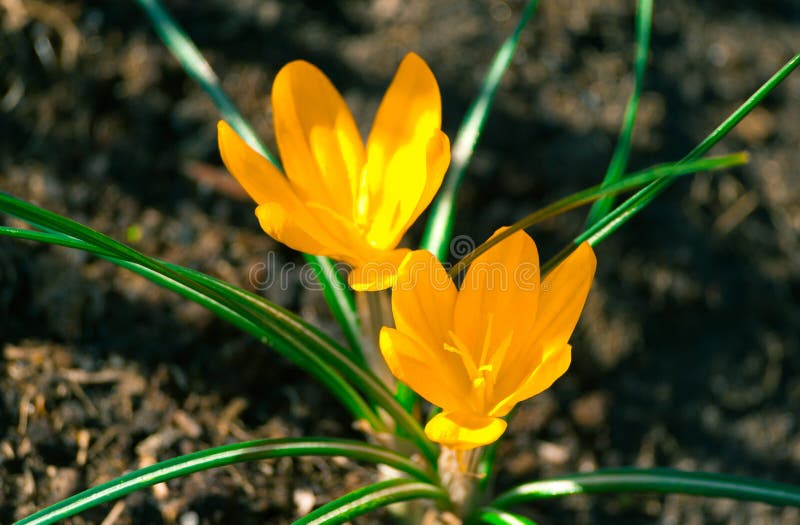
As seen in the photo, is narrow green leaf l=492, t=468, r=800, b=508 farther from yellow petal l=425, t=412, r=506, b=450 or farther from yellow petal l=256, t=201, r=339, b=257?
yellow petal l=256, t=201, r=339, b=257

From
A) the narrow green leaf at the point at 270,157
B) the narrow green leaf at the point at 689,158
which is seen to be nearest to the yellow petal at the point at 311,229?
the narrow green leaf at the point at 270,157

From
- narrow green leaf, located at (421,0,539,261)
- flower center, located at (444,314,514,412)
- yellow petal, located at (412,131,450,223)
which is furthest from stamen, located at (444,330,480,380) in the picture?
narrow green leaf, located at (421,0,539,261)

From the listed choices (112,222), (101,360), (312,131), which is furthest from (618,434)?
(112,222)

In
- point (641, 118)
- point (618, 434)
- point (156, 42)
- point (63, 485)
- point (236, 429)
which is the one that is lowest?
point (63, 485)

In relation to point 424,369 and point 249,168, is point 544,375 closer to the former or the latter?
point 424,369

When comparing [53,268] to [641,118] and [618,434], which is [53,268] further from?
[641,118]

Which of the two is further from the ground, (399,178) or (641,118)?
(641,118)
